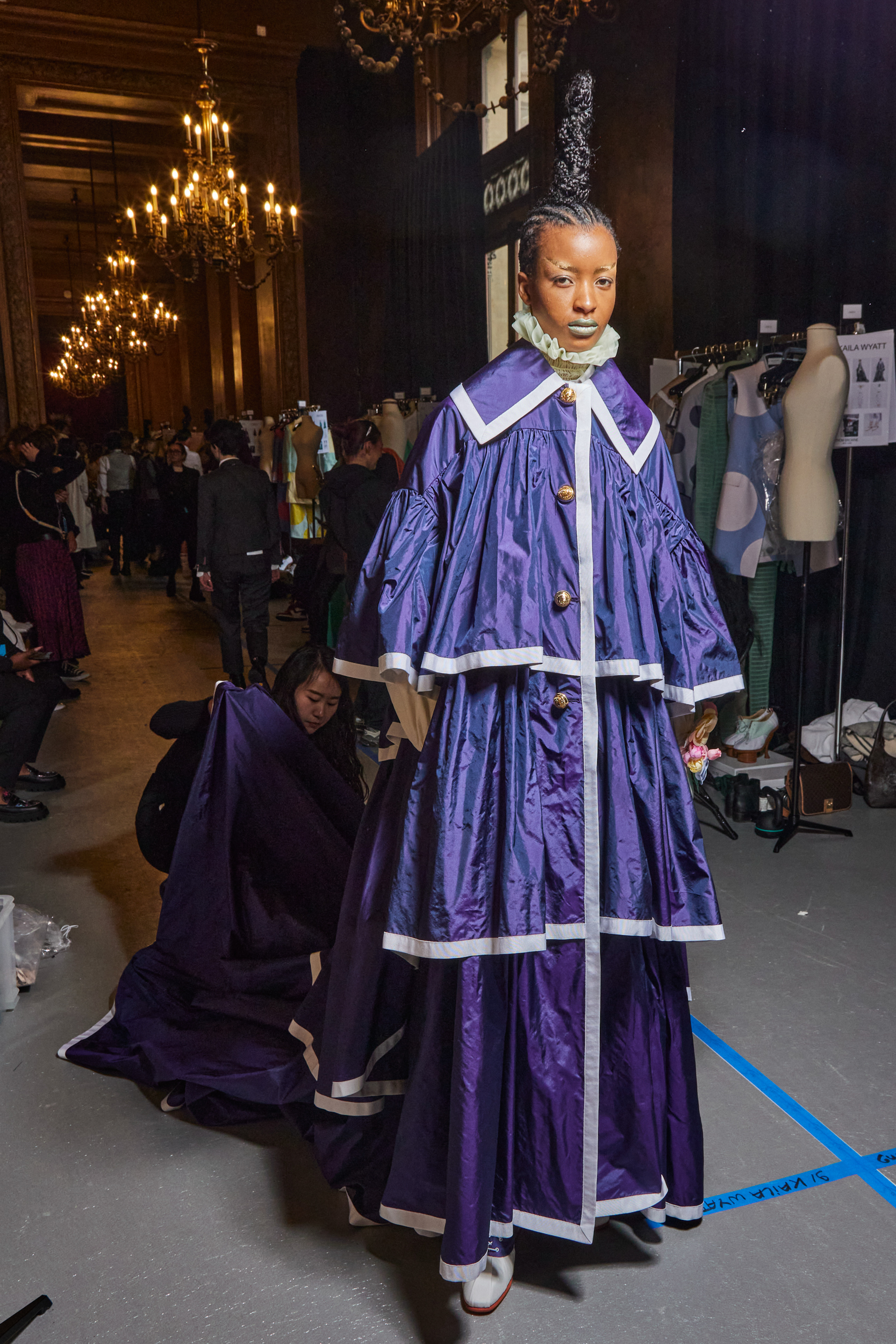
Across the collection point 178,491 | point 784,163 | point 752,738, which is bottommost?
point 752,738

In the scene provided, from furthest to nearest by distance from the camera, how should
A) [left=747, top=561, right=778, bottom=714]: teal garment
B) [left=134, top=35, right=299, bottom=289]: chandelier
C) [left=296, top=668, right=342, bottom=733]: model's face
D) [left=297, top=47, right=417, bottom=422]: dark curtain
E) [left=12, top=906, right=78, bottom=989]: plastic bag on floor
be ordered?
[left=297, top=47, right=417, bottom=422]: dark curtain → [left=134, top=35, right=299, bottom=289]: chandelier → [left=747, top=561, right=778, bottom=714]: teal garment → [left=12, top=906, right=78, bottom=989]: plastic bag on floor → [left=296, top=668, right=342, bottom=733]: model's face

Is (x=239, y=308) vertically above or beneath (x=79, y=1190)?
above

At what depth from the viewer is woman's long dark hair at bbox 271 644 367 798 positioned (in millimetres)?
2451

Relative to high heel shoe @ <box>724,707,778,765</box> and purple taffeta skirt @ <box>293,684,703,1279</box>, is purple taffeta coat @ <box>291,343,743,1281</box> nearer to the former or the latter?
purple taffeta skirt @ <box>293,684,703,1279</box>

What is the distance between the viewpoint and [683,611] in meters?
1.52

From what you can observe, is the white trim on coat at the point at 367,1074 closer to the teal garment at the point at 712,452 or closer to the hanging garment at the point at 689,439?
the teal garment at the point at 712,452

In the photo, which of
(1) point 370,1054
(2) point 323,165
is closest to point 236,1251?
(1) point 370,1054

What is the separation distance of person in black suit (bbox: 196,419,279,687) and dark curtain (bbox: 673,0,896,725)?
2.30m

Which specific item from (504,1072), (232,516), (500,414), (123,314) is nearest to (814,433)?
(500,414)

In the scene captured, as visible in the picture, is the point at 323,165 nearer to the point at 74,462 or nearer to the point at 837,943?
the point at 74,462

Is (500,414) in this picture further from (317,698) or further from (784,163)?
(784,163)

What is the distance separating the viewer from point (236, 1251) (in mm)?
1684

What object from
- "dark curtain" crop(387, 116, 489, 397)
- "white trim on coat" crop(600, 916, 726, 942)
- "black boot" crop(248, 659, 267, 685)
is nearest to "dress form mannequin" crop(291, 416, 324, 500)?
"dark curtain" crop(387, 116, 489, 397)

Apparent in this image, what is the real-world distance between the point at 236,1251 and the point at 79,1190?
35cm
